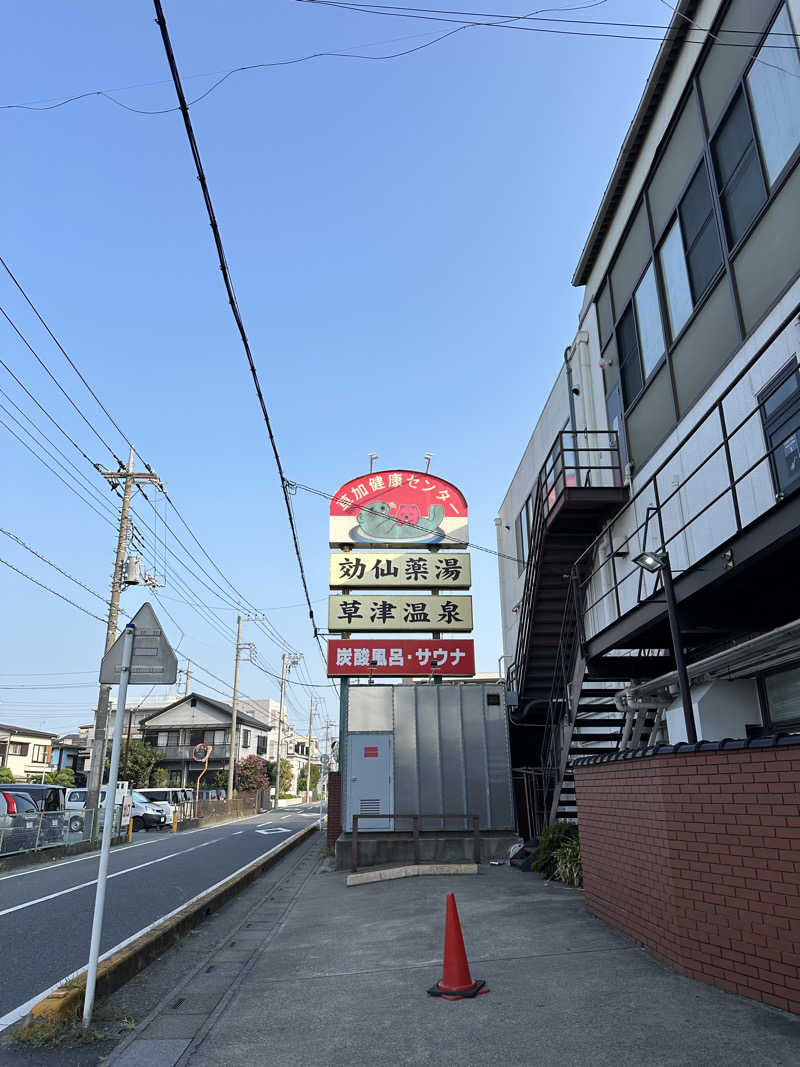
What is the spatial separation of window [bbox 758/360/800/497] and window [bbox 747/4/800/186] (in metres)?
2.49

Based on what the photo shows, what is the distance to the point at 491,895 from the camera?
33.4ft

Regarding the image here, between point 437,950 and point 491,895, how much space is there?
10.7ft

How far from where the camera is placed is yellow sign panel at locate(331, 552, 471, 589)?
19719mm

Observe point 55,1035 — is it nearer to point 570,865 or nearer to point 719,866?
point 719,866

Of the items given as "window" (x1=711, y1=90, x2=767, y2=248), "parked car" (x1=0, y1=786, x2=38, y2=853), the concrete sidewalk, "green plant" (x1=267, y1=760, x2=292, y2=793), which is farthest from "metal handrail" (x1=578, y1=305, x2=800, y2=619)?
"green plant" (x1=267, y1=760, x2=292, y2=793)

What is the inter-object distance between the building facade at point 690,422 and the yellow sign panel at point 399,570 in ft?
15.5

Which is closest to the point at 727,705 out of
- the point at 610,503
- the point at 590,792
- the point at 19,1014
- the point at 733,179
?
the point at 590,792

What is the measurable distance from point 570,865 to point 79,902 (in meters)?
7.38

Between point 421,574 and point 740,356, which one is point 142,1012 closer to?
point 740,356

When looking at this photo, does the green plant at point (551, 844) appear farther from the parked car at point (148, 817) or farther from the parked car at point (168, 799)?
the parked car at point (148, 817)

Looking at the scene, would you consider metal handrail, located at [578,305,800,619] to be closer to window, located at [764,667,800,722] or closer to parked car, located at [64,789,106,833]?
window, located at [764,667,800,722]

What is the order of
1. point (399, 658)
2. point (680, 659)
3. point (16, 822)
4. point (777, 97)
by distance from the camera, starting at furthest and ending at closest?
point (399, 658), point (16, 822), point (777, 97), point (680, 659)

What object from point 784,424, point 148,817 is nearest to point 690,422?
point 784,424

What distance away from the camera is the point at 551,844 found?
12109 mm
